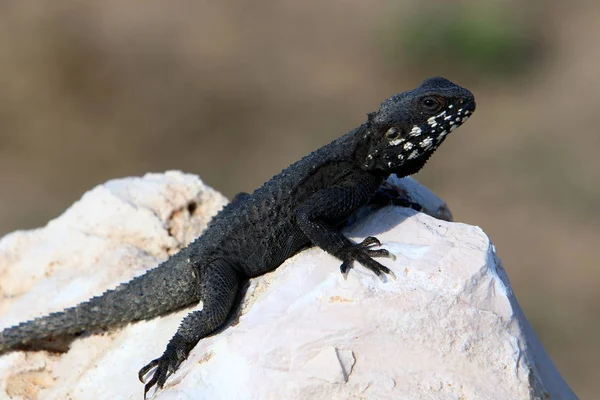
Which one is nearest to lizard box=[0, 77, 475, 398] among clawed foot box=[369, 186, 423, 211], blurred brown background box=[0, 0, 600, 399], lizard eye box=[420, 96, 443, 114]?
lizard eye box=[420, 96, 443, 114]

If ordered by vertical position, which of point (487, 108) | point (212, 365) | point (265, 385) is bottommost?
point (265, 385)

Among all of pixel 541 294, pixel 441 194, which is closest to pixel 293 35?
pixel 441 194

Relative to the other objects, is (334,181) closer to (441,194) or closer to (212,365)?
(212,365)

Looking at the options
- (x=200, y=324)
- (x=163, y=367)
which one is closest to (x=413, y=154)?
(x=200, y=324)

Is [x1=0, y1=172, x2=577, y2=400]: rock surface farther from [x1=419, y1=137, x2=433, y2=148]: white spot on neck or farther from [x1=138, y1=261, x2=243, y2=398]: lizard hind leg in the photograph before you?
[x1=419, y1=137, x2=433, y2=148]: white spot on neck

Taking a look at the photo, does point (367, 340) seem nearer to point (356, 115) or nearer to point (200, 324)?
point (200, 324)

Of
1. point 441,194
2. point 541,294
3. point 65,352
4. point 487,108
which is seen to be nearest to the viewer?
point 65,352

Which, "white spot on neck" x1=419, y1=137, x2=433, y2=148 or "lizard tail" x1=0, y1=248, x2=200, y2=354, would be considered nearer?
"white spot on neck" x1=419, y1=137, x2=433, y2=148

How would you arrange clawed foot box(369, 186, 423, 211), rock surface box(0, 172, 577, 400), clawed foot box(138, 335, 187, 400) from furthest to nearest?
clawed foot box(369, 186, 423, 211) → clawed foot box(138, 335, 187, 400) → rock surface box(0, 172, 577, 400)
